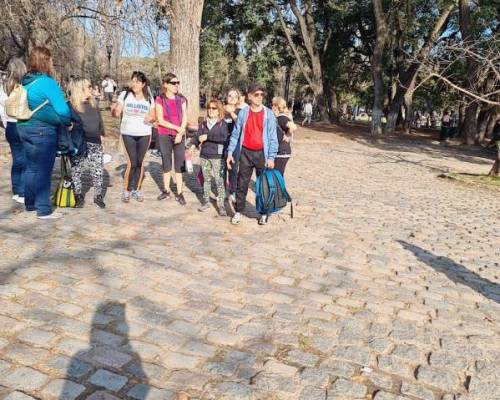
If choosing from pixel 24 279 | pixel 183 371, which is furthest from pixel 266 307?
pixel 24 279

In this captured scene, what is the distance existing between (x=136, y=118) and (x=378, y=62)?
20.6 m

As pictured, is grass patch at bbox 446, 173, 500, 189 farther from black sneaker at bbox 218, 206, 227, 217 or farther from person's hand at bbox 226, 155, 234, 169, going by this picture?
person's hand at bbox 226, 155, 234, 169

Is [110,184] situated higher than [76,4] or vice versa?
[76,4]

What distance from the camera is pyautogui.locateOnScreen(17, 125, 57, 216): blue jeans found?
548 centimetres

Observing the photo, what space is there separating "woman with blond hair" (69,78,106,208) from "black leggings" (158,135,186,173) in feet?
2.87

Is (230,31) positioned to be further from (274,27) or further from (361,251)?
(361,251)

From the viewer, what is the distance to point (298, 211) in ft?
25.2

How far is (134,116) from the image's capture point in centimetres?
672

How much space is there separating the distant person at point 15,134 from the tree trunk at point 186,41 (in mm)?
5823

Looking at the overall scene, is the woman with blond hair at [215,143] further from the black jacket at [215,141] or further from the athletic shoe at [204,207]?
the athletic shoe at [204,207]

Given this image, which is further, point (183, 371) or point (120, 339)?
point (120, 339)

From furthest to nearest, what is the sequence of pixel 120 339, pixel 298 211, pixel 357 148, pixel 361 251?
pixel 357 148, pixel 298 211, pixel 361 251, pixel 120 339

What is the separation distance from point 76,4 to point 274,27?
17.8 m

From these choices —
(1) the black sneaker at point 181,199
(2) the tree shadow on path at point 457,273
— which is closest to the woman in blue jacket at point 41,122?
(1) the black sneaker at point 181,199
